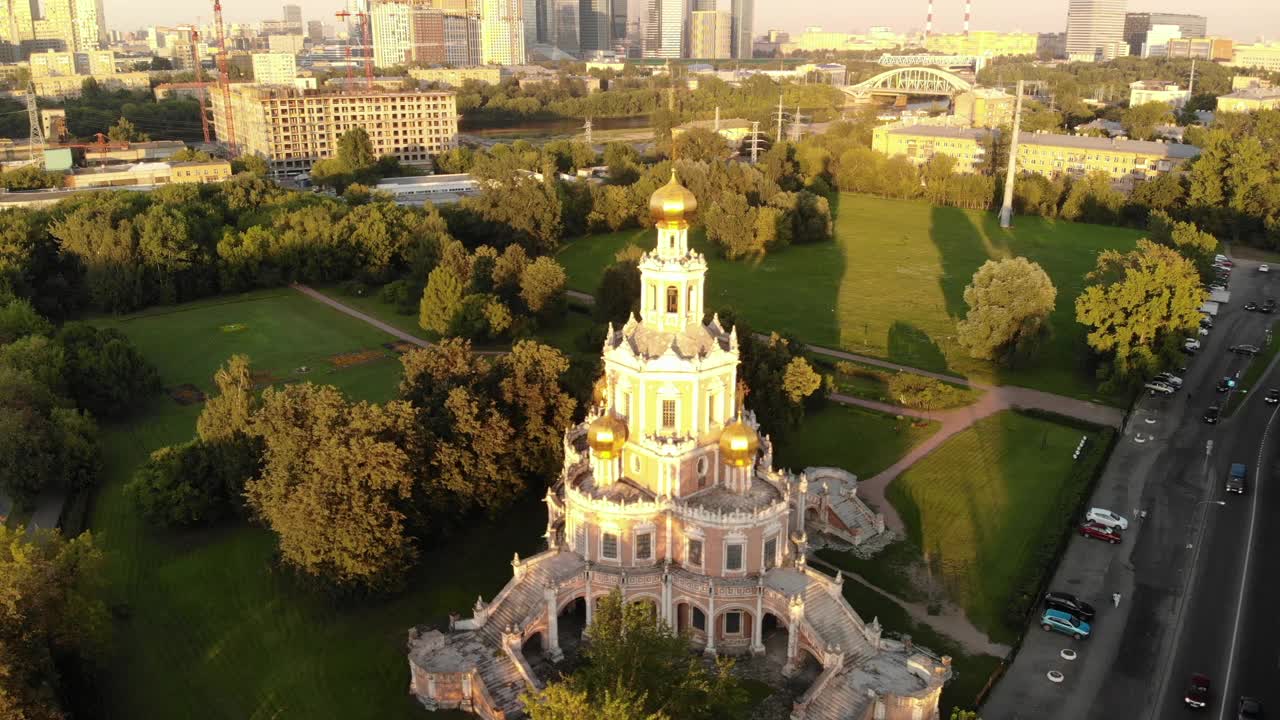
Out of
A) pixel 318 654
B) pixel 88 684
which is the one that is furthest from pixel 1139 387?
pixel 88 684

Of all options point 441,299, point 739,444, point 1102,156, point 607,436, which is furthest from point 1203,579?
point 1102,156

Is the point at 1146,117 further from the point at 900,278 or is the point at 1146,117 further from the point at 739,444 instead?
the point at 739,444

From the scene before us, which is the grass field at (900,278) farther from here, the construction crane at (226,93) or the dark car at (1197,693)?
the construction crane at (226,93)

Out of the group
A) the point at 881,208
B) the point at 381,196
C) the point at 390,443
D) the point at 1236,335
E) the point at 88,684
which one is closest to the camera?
the point at 88,684

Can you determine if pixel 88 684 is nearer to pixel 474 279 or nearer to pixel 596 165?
pixel 474 279

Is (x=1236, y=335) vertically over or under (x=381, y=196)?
under

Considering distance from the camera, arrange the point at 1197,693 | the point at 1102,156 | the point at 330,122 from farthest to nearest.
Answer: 1. the point at 330,122
2. the point at 1102,156
3. the point at 1197,693

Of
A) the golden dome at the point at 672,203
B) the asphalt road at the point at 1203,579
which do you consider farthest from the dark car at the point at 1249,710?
the golden dome at the point at 672,203
